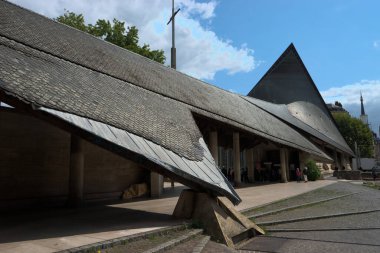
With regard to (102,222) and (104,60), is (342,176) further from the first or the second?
(102,222)

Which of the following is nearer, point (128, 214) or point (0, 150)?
point (128, 214)

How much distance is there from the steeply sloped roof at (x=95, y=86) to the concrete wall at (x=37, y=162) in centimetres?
253

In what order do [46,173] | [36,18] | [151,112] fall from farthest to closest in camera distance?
[36,18]
[46,173]
[151,112]

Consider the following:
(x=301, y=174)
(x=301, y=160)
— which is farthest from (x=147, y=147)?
(x=301, y=160)

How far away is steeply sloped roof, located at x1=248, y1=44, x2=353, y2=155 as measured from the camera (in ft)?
124

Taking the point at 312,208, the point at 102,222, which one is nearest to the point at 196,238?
the point at 102,222

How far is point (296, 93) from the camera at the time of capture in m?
40.0

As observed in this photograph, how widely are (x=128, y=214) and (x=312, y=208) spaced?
636cm

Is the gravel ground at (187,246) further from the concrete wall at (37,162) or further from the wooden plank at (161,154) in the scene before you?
the concrete wall at (37,162)

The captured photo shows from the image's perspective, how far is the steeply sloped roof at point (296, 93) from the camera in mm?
37688

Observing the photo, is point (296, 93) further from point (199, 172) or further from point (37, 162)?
point (199, 172)

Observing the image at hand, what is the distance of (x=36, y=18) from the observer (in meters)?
13.2

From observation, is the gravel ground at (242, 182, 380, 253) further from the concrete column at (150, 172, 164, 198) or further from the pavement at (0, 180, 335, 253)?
the concrete column at (150, 172, 164, 198)

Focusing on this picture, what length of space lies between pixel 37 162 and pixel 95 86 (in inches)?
148
